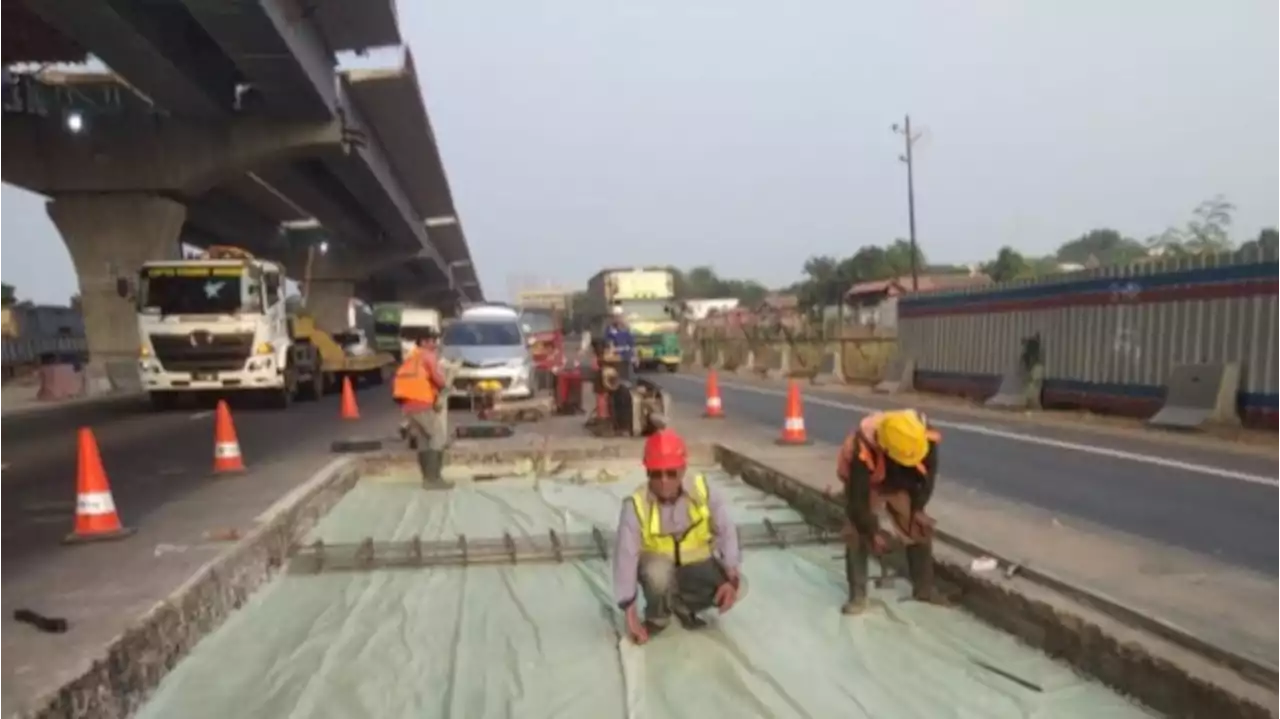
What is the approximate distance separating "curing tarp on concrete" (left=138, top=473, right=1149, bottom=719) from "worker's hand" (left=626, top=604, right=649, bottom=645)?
78mm

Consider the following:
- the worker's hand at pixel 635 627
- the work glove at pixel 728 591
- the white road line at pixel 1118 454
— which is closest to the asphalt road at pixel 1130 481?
the white road line at pixel 1118 454

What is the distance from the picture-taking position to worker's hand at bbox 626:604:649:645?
6598 mm

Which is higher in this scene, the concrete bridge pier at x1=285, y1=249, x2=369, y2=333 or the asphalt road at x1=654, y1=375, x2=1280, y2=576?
the concrete bridge pier at x1=285, y1=249, x2=369, y2=333

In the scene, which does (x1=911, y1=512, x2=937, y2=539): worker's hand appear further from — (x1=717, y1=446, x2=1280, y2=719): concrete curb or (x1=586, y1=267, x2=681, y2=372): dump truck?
(x1=586, y1=267, x2=681, y2=372): dump truck

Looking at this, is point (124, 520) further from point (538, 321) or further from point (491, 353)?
point (538, 321)

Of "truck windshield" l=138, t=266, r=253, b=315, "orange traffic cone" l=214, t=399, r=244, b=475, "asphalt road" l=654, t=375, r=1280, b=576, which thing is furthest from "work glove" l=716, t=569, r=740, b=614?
"truck windshield" l=138, t=266, r=253, b=315

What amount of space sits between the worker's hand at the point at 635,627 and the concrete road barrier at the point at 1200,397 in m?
12.8

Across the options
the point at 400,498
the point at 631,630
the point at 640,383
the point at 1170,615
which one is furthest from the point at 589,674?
the point at 640,383

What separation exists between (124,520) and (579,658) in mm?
5825

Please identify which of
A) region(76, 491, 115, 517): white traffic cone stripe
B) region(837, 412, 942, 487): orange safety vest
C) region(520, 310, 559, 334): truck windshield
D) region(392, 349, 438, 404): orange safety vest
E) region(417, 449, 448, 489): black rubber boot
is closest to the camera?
region(837, 412, 942, 487): orange safety vest

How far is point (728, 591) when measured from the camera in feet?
21.9

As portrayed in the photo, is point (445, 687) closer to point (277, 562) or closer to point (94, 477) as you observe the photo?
point (277, 562)

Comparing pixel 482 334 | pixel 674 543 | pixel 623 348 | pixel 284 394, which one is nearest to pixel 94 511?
pixel 674 543

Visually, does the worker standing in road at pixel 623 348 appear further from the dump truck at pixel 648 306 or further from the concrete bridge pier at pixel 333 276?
the concrete bridge pier at pixel 333 276
